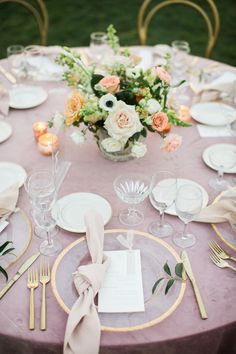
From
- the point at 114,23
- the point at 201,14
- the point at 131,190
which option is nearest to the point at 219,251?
the point at 131,190

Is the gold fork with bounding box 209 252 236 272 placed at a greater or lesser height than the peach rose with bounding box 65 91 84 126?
lesser

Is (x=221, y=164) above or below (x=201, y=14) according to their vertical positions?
below

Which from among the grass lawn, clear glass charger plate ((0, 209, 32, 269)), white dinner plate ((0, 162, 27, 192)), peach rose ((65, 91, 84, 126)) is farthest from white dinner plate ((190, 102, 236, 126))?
the grass lawn

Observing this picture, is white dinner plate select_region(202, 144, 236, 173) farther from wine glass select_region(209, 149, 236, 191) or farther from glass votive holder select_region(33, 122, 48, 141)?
glass votive holder select_region(33, 122, 48, 141)

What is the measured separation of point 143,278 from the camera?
50.9 inches

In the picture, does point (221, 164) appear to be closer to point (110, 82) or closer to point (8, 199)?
point (110, 82)

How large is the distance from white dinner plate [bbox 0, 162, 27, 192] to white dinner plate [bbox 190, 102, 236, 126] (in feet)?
3.03

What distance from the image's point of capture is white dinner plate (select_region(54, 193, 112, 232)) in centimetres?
148

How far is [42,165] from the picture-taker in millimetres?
1776

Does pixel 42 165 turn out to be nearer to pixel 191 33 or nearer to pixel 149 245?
pixel 149 245

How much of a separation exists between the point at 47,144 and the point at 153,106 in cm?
54

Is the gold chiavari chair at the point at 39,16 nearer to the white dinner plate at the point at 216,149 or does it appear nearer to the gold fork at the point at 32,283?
the white dinner plate at the point at 216,149

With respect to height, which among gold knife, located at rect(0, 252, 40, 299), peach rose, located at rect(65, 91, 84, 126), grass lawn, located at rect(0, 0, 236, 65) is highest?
peach rose, located at rect(65, 91, 84, 126)

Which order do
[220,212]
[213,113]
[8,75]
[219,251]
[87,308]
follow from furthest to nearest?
1. [8,75]
2. [213,113]
3. [220,212]
4. [219,251]
5. [87,308]
